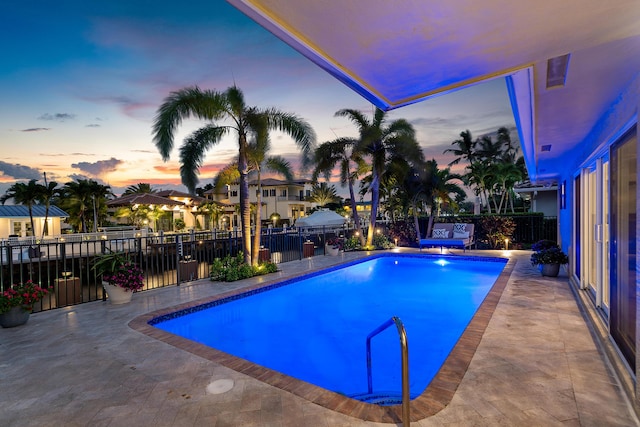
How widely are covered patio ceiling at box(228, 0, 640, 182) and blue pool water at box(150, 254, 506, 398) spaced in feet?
12.0

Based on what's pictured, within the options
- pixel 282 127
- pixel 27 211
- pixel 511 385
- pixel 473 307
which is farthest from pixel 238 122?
pixel 27 211

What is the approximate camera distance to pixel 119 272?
6.56 meters

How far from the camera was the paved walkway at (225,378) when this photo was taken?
2703 millimetres

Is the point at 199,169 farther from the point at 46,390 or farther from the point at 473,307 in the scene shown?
the point at 473,307

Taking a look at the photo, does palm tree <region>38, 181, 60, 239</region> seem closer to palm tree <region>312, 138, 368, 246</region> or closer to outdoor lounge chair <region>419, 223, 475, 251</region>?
palm tree <region>312, 138, 368, 246</region>

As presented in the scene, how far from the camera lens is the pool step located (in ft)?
12.2

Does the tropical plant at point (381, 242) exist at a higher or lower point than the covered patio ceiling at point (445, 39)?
lower

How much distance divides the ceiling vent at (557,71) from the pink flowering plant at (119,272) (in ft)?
23.6

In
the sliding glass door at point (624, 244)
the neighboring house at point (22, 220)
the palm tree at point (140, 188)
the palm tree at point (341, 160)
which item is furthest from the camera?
the palm tree at point (140, 188)

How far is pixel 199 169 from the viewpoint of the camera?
30.3 ft

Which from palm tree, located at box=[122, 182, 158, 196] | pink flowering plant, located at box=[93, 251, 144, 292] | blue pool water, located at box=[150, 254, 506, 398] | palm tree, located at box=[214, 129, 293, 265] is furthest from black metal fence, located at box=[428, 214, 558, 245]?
palm tree, located at box=[122, 182, 158, 196]

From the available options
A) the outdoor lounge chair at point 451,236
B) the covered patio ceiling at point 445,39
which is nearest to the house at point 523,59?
the covered patio ceiling at point 445,39

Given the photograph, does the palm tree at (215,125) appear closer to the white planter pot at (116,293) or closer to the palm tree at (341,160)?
the white planter pot at (116,293)

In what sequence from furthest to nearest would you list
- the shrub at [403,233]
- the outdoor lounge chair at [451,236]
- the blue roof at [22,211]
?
the blue roof at [22,211] → the shrub at [403,233] → the outdoor lounge chair at [451,236]
